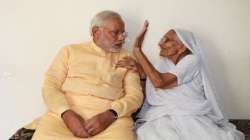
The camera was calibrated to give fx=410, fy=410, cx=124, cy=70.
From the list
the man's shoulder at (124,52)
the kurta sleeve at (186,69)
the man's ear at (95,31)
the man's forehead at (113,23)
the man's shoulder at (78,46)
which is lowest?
the kurta sleeve at (186,69)

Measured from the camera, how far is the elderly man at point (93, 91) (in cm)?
248

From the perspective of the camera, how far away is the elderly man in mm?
2477

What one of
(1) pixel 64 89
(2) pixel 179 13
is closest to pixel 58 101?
(1) pixel 64 89

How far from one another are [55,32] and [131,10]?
603 mm

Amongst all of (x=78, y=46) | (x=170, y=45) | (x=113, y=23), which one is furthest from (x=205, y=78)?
(x=78, y=46)

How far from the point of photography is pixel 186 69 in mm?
2672

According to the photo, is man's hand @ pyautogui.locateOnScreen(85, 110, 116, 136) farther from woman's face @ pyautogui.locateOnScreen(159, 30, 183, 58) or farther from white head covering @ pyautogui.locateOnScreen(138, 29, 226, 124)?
woman's face @ pyautogui.locateOnScreen(159, 30, 183, 58)

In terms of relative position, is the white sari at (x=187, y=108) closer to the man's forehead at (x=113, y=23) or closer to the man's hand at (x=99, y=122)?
the man's hand at (x=99, y=122)

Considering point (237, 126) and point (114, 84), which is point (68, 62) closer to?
point (114, 84)

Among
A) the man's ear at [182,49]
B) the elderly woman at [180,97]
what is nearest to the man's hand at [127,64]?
the elderly woman at [180,97]

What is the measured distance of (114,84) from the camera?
2.74 meters

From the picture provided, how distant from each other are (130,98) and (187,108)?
0.37 metres

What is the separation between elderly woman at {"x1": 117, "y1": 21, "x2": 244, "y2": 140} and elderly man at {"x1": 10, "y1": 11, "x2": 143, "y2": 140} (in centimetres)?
11

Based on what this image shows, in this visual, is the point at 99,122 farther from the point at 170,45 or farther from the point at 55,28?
the point at 55,28
